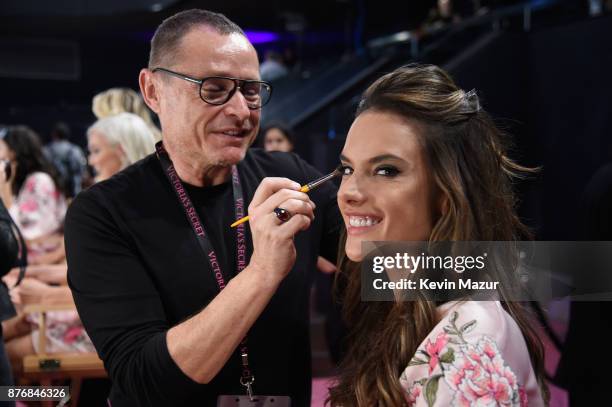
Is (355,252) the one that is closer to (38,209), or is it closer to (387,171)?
(387,171)

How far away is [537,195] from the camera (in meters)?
4.82

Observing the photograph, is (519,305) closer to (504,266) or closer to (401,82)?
(504,266)

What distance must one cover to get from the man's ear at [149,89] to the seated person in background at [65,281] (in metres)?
0.84

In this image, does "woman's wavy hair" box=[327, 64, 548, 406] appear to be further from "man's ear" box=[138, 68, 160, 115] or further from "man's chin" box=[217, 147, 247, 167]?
"man's ear" box=[138, 68, 160, 115]

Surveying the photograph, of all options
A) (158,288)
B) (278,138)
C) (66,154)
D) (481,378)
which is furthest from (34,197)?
(481,378)

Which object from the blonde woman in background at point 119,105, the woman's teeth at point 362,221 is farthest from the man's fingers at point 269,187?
the blonde woman in background at point 119,105

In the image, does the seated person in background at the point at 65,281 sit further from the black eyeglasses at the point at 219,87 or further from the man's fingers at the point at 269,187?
the man's fingers at the point at 269,187

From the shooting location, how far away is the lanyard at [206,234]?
1.27 metres

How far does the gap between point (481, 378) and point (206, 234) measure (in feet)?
2.20

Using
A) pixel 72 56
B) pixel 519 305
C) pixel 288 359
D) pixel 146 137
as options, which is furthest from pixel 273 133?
pixel 519 305

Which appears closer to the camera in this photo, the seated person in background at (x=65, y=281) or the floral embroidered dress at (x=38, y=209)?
the seated person in background at (x=65, y=281)

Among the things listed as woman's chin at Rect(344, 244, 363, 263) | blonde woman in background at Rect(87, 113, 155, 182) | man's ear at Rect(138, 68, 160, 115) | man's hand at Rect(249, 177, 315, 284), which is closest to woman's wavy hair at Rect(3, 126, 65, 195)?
blonde woman in background at Rect(87, 113, 155, 182)

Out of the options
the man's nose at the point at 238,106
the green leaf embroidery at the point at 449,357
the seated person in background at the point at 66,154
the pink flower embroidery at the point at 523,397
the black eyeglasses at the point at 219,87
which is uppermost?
the seated person in background at the point at 66,154

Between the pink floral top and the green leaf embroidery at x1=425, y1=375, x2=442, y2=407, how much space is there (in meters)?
2.40
